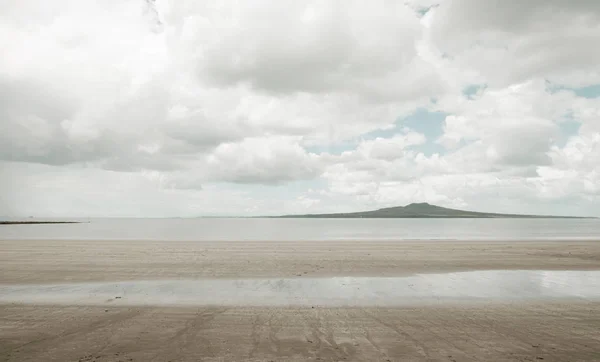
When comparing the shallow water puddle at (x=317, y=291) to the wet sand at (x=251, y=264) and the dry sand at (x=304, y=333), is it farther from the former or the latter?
the wet sand at (x=251, y=264)

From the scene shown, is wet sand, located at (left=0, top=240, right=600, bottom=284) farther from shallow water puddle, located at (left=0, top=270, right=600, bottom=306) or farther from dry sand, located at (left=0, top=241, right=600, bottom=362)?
dry sand, located at (left=0, top=241, right=600, bottom=362)

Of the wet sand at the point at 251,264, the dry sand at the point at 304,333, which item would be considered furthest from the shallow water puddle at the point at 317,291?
the wet sand at the point at 251,264

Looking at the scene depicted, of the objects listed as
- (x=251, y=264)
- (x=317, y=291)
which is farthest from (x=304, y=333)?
(x=251, y=264)

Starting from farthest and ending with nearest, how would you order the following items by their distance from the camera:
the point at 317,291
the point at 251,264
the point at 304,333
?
the point at 251,264 → the point at 317,291 → the point at 304,333

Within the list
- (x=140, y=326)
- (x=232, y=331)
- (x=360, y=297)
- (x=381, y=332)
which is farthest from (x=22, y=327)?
(x=360, y=297)

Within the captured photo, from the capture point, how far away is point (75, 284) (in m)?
19.2

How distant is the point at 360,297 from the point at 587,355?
8.34m

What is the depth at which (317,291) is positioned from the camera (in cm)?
1716

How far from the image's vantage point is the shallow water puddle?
15.3m

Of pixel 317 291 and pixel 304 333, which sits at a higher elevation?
pixel 304 333

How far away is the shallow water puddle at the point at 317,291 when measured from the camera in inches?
603

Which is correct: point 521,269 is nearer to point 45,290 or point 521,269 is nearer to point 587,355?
point 587,355

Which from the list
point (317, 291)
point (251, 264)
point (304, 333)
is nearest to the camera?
point (304, 333)

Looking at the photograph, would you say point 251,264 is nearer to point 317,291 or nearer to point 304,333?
point 317,291
